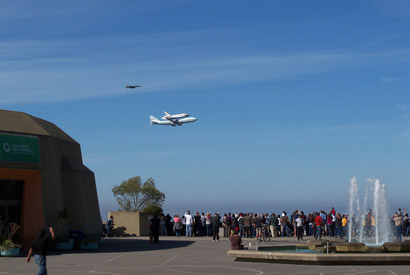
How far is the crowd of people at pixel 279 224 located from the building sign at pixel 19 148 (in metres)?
12.2

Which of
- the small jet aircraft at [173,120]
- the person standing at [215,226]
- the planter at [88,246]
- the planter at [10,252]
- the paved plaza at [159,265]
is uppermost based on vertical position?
the small jet aircraft at [173,120]

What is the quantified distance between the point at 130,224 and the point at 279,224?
31.7 ft

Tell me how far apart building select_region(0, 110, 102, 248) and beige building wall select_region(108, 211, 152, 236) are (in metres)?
11.2

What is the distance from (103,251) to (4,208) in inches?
181

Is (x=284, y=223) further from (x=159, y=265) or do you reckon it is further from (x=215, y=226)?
(x=159, y=265)

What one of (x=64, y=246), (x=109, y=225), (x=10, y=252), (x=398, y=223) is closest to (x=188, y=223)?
(x=109, y=225)

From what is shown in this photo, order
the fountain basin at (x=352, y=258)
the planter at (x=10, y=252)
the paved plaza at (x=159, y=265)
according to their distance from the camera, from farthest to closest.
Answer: the planter at (x=10, y=252)
the fountain basin at (x=352, y=258)
the paved plaza at (x=159, y=265)

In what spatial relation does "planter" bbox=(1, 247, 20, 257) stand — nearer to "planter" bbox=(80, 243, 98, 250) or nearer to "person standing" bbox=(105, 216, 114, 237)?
"planter" bbox=(80, 243, 98, 250)

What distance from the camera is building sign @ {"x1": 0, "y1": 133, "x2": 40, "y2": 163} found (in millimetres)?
26438

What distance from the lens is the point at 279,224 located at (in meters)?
41.9

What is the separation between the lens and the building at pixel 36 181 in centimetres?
2714

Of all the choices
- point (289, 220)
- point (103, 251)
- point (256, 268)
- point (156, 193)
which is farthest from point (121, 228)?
point (156, 193)

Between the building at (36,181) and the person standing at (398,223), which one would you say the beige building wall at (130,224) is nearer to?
the building at (36,181)

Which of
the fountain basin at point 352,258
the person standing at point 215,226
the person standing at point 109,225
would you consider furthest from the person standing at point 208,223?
the fountain basin at point 352,258
